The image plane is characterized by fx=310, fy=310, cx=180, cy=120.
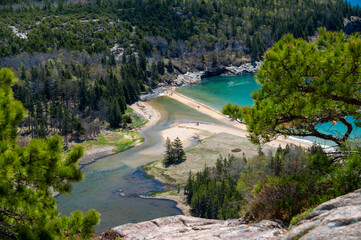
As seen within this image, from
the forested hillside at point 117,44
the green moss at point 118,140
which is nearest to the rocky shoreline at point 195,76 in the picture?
the forested hillside at point 117,44

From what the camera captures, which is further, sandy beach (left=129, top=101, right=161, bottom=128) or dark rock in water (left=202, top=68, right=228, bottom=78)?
dark rock in water (left=202, top=68, right=228, bottom=78)

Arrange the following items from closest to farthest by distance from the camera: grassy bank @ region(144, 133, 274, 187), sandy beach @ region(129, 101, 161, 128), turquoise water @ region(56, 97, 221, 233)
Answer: turquoise water @ region(56, 97, 221, 233) → grassy bank @ region(144, 133, 274, 187) → sandy beach @ region(129, 101, 161, 128)

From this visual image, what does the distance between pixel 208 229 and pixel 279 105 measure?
17.7 feet

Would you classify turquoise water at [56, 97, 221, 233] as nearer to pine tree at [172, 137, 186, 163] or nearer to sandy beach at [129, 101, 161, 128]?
pine tree at [172, 137, 186, 163]

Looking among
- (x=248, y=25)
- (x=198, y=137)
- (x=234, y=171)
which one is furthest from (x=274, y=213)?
(x=248, y=25)

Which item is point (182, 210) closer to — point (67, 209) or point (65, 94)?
point (67, 209)

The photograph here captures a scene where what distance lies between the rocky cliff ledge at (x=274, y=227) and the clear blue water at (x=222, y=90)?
68.9m

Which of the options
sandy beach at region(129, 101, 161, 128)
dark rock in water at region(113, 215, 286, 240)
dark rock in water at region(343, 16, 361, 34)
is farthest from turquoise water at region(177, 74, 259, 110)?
dark rock in water at region(343, 16, 361, 34)

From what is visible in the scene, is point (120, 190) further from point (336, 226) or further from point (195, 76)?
point (195, 76)

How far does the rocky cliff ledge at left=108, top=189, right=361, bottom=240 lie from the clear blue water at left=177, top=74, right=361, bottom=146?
68941mm

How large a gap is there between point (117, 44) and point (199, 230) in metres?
130

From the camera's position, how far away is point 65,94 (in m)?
78.9

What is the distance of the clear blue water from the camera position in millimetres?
91294

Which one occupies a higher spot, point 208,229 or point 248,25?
point 248,25
